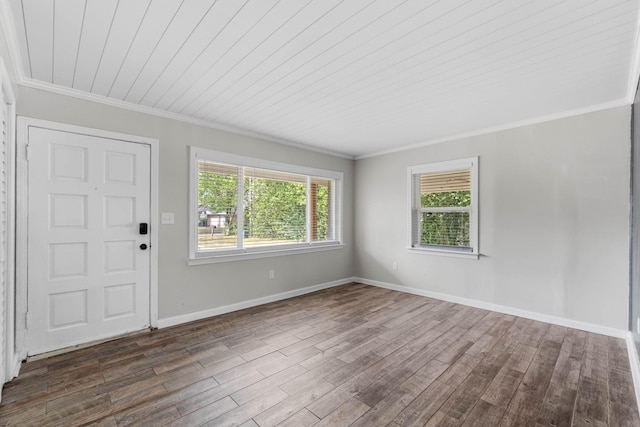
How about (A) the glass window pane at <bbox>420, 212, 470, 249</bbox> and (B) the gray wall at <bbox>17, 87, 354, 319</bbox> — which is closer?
(B) the gray wall at <bbox>17, 87, 354, 319</bbox>

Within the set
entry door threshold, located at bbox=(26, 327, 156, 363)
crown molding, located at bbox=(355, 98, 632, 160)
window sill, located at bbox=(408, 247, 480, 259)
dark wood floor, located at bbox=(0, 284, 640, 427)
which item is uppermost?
crown molding, located at bbox=(355, 98, 632, 160)

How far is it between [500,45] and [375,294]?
12.0ft

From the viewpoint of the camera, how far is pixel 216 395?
6.96 ft

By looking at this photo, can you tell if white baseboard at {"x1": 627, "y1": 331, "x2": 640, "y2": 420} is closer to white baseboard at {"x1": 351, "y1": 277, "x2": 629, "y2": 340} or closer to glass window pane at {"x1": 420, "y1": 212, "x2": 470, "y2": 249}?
white baseboard at {"x1": 351, "y1": 277, "x2": 629, "y2": 340}

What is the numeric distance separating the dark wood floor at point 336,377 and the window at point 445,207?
1.23m

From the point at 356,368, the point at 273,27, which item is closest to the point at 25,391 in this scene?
the point at 356,368

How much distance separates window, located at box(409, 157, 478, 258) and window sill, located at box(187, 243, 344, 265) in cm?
143

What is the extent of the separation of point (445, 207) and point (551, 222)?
131cm

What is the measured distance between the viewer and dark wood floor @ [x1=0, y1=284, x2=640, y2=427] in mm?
1914

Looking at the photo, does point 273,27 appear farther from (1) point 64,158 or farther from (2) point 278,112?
(1) point 64,158

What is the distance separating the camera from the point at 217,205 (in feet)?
12.7

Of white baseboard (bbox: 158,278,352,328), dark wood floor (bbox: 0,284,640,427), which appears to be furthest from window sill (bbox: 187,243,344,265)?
dark wood floor (bbox: 0,284,640,427)

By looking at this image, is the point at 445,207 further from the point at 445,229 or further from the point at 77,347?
the point at 77,347

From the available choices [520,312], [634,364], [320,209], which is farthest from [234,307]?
[634,364]
